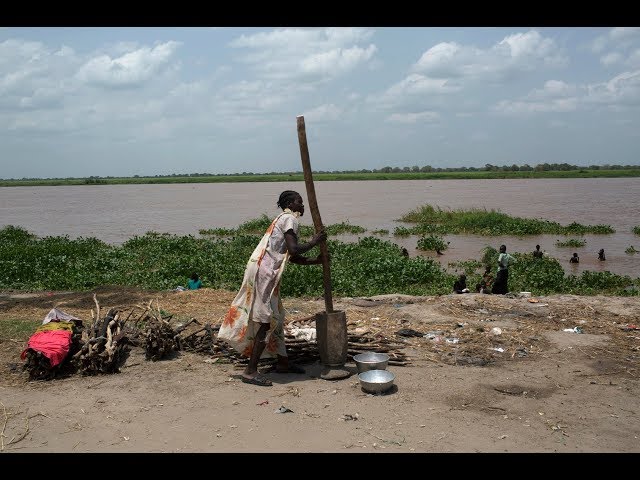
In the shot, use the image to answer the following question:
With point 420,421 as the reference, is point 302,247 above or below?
above

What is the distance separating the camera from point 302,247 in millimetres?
5195

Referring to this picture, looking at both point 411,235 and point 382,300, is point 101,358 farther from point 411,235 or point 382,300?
point 411,235

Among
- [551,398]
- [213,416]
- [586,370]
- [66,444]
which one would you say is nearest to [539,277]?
[586,370]

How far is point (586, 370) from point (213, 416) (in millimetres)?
3680

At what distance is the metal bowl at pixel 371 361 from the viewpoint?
541 centimetres

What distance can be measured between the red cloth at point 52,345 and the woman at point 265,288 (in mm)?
1566

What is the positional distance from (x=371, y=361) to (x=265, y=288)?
4.20ft

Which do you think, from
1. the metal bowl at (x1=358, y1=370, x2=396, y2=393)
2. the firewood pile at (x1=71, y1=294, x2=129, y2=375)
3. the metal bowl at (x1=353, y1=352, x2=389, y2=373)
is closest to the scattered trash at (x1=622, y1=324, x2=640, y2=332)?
the metal bowl at (x1=353, y1=352, x2=389, y2=373)

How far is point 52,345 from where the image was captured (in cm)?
554

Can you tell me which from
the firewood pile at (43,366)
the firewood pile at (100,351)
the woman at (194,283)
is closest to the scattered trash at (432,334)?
the firewood pile at (100,351)

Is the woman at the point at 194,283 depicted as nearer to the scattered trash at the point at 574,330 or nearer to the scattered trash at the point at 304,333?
the scattered trash at the point at 304,333

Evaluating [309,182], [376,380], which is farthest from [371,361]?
[309,182]

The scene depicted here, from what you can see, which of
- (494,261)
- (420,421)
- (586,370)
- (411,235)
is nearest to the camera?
(420,421)

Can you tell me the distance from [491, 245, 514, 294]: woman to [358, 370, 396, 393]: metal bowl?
20.6ft
